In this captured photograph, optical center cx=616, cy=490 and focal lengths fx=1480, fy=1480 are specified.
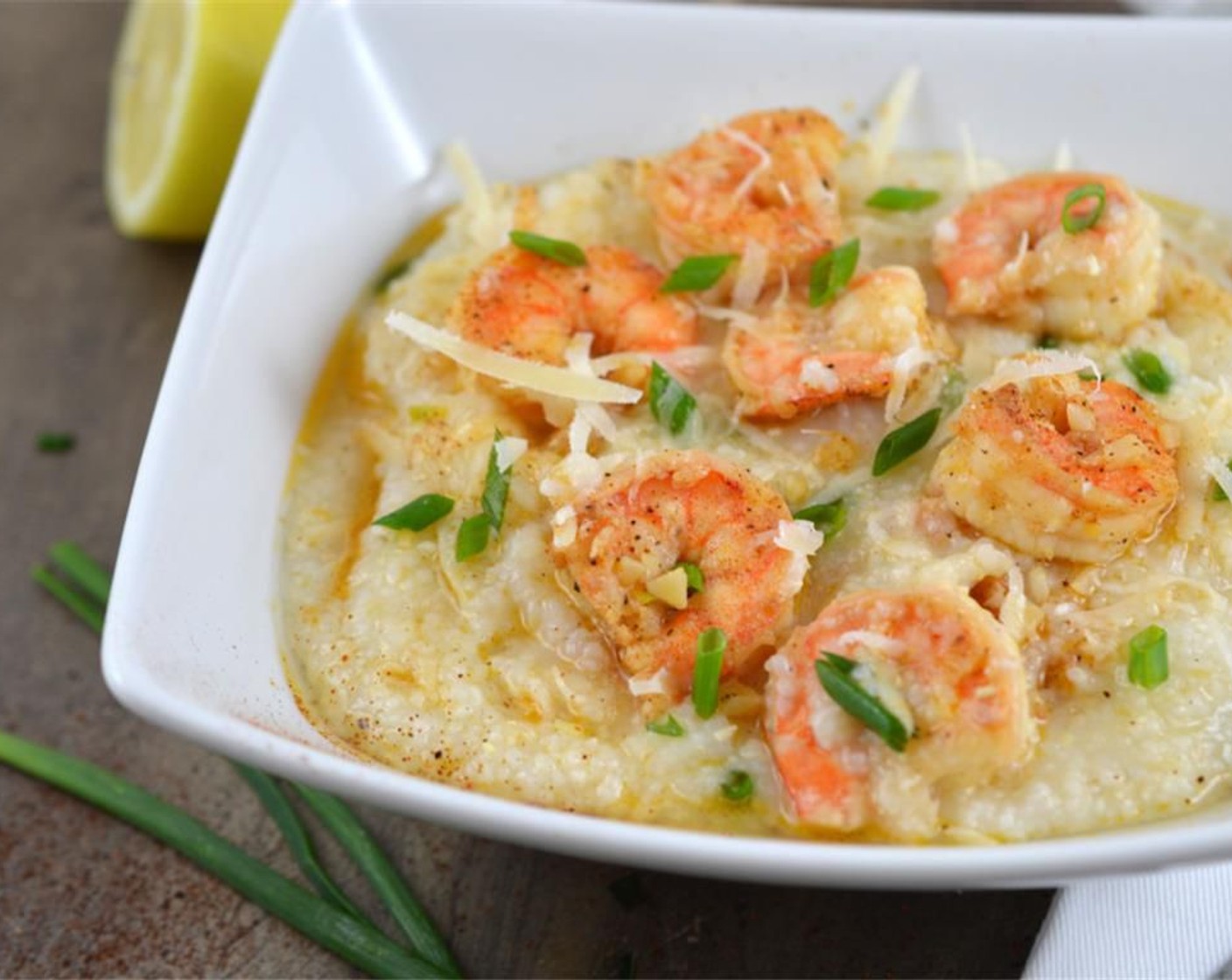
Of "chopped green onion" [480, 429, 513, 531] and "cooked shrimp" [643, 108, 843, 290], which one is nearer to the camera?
"chopped green onion" [480, 429, 513, 531]

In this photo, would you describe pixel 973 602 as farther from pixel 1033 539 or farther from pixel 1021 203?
pixel 1021 203

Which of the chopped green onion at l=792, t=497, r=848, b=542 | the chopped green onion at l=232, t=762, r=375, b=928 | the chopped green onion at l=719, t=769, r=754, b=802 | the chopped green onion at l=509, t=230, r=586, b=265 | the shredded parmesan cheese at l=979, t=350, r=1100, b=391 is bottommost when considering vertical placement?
the chopped green onion at l=232, t=762, r=375, b=928

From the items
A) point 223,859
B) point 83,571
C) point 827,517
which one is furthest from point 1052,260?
point 83,571

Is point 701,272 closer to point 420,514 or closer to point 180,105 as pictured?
point 420,514

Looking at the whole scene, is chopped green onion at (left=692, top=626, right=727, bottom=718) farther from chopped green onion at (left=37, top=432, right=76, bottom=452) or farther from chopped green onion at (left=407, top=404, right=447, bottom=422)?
chopped green onion at (left=37, top=432, right=76, bottom=452)

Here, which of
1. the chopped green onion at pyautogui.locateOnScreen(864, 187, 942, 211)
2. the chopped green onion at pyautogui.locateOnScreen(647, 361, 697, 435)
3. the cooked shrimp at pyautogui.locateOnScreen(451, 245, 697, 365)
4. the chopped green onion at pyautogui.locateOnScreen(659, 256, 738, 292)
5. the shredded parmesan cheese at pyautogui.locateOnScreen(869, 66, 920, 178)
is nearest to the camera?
the chopped green onion at pyautogui.locateOnScreen(647, 361, 697, 435)

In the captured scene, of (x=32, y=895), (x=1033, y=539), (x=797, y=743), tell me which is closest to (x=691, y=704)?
(x=797, y=743)

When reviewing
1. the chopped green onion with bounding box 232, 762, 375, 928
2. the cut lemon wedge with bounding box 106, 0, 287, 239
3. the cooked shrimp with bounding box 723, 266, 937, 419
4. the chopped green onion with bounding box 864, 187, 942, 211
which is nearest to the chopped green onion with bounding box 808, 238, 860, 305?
the cooked shrimp with bounding box 723, 266, 937, 419

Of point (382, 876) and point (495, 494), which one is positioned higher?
point (495, 494)
